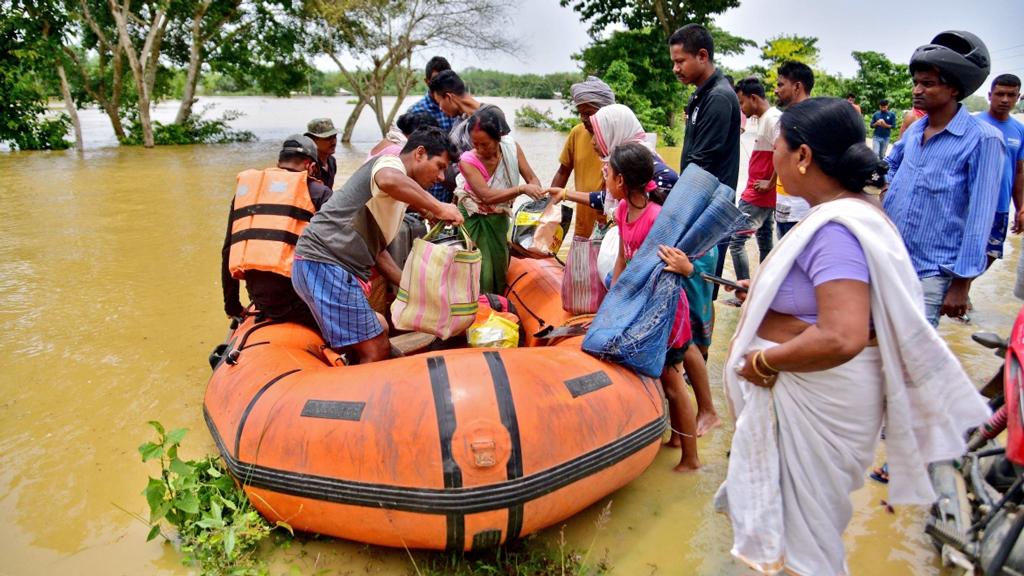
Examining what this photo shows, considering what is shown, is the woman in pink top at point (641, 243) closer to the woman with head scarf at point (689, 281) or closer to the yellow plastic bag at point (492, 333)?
the woman with head scarf at point (689, 281)

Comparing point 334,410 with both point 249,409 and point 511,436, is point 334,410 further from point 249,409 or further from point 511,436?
point 511,436

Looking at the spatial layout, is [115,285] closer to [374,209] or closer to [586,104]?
[374,209]

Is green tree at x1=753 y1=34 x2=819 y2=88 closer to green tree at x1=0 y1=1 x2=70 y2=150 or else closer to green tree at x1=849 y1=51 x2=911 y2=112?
green tree at x1=849 y1=51 x2=911 y2=112

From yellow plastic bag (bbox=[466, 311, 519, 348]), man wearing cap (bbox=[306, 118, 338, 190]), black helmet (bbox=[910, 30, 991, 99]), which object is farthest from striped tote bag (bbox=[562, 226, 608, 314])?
man wearing cap (bbox=[306, 118, 338, 190])

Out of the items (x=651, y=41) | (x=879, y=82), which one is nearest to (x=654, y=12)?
(x=651, y=41)

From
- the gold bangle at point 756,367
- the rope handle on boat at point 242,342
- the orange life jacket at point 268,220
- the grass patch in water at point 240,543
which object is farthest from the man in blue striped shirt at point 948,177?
the rope handle on boat at point 242,342

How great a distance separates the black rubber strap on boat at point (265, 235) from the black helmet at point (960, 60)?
3.05m

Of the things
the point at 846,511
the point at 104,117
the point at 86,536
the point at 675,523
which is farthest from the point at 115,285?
the point at 104,117

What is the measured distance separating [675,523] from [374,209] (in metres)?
2.03

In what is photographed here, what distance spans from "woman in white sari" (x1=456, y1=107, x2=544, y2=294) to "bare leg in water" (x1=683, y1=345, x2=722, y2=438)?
1337mm

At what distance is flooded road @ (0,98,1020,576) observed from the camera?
2598 mm

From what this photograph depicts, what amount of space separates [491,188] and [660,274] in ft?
5.11

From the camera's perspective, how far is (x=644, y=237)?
287 centimetres

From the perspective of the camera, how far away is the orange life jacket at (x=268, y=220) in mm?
3451
